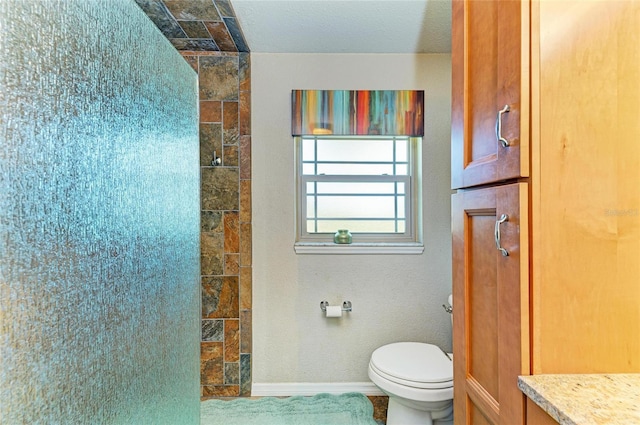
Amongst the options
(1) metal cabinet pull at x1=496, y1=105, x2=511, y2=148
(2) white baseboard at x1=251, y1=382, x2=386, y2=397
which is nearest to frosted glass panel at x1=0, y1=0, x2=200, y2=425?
(1) metal cabinet pull at x1=496, y1=105, x2=511, y2=148

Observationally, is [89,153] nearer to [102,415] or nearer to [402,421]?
[102,415]

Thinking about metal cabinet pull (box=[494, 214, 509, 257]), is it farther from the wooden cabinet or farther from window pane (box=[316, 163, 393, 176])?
window pane (box=[316, 163, 393, 176])

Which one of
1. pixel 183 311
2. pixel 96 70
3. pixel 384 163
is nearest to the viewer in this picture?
pixel 96 70

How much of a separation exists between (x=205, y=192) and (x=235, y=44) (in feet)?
3.09

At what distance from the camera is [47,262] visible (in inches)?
15.5

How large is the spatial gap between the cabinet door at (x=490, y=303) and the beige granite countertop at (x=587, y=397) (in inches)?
2.2

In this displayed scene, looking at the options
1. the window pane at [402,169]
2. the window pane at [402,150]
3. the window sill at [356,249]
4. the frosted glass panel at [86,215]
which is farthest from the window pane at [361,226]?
the frosted glass panel at [86,215]

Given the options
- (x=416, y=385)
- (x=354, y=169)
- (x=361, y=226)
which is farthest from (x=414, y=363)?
(x=354, y=169)

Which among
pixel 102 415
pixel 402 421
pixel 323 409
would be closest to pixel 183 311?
pixel 102 415

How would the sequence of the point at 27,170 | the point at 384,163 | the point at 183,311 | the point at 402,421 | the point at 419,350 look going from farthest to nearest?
the point at 384,163 < the point at 419,350 < the point at 402,421 < the point at 183,311 < the point at 27,170

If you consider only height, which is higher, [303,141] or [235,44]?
[235,44]

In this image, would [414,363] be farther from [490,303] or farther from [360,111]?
[360,111]

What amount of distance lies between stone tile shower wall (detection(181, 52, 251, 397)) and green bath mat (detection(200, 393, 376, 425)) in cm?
14

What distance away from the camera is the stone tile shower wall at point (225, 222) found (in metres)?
2.15
